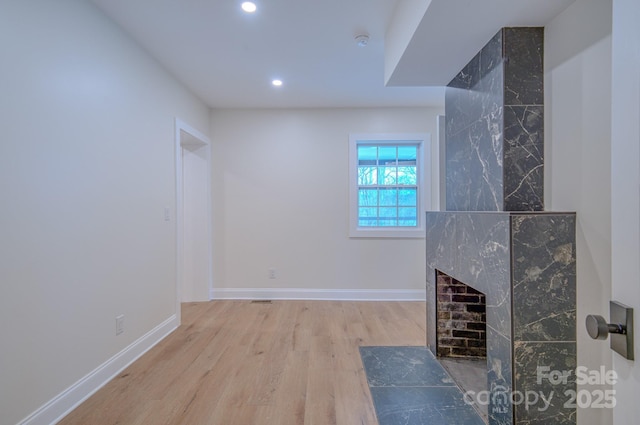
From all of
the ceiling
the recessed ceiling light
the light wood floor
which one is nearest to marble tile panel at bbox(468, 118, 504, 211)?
the ceiling

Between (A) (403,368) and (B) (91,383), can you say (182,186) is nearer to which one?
(B) (91,383)

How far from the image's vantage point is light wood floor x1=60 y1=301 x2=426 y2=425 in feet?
5.74

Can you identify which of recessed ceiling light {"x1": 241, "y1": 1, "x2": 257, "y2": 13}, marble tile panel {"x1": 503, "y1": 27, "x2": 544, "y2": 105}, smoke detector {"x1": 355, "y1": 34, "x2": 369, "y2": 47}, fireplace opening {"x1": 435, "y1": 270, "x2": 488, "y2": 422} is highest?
recessed ceiling light {"x1": 241, "y1": 1, "x2": 257, "y2": 13}

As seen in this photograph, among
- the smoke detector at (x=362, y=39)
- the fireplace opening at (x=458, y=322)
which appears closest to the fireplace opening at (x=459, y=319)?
the fireplace opening at (x=458, y=322)

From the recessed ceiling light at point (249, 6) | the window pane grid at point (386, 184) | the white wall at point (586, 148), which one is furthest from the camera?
the window pane grid at point (386, 184)

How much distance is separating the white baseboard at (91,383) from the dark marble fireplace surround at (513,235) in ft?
7.99

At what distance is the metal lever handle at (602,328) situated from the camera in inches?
24.9

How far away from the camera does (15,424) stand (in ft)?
4.83

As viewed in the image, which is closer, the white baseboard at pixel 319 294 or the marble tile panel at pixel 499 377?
A: the marble tile panel at pixel 499 377

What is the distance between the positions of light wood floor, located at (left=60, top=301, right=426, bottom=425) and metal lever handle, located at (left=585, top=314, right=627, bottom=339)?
1399mm

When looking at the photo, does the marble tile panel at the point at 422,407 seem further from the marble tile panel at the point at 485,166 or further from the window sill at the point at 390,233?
the window sill at the point at 390,233

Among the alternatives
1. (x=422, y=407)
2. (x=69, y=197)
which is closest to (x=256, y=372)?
(x=422, y=407)

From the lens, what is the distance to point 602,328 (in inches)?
25.4

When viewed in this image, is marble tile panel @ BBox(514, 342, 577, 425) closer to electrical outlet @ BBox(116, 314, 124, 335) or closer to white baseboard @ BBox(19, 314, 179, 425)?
white baseboard @ BBox(19, 314, 179, 425)
